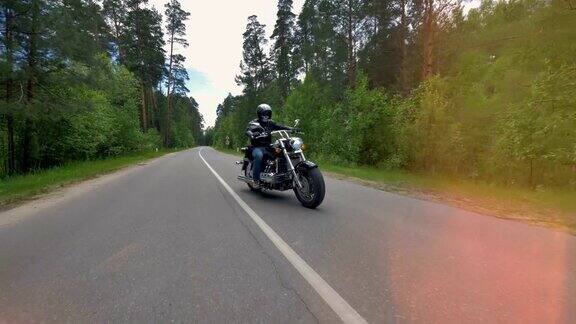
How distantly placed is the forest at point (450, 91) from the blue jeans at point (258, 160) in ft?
25.4

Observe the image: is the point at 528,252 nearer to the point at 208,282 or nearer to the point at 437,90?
the point at 208,282

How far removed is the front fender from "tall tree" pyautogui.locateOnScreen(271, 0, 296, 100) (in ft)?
117

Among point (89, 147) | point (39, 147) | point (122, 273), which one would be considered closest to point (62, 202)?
point (122, 273)

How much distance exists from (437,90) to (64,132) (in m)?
18.3

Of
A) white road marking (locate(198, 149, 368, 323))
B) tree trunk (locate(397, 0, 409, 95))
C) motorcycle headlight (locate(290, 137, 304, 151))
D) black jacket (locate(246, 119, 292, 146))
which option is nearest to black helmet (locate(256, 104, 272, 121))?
black jacket (locate(246, 119, 292, 146))

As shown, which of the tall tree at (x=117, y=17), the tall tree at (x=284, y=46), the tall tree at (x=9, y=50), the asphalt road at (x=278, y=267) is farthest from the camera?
the tall tree at (x=284, y=46)

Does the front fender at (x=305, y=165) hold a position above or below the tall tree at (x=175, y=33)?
below

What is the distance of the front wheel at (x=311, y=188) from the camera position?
7145mm

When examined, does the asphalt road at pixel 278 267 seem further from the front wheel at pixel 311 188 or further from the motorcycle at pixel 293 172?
the motorcycle at pixel 293 172

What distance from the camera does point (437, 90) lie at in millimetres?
16109

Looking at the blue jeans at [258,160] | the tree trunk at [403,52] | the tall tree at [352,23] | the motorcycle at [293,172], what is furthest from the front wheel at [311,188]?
the tall tree at [352,23]

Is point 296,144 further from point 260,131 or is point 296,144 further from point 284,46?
point 284,46

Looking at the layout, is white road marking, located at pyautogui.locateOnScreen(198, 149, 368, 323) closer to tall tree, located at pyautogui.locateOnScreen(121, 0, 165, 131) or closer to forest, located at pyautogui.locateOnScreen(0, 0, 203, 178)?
forest, located at pyautogui.locateOnScreen(0, 0, 203, 178)

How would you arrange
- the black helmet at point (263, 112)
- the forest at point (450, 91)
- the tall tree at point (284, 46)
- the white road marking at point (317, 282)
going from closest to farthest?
the white road marking at point (317, 282), the black helmet at point (263, 112), the forest at point (450, 91), the tall tree at point (284, 46)
